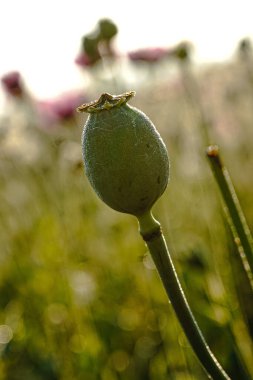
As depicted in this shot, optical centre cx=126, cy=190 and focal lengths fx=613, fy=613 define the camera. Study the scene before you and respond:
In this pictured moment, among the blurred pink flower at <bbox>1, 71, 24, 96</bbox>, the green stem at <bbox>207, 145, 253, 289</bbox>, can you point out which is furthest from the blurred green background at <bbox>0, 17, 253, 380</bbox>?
the green stem at <bbox>207, 145, 253, 289</bbox>

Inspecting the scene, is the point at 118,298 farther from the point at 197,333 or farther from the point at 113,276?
the point at 197,333

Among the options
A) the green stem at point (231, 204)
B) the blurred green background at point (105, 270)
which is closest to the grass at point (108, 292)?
the blurred green background at point (105, 270)

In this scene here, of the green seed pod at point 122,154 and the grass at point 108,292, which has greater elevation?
the green seed pod at point 122,154

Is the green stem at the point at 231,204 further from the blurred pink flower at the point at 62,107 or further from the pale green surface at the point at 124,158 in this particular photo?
the blurred pink flower at the point at 62,107

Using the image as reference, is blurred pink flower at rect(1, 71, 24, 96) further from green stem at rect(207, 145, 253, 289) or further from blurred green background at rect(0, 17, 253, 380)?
green stem at rect(207, 145, 253, 289)

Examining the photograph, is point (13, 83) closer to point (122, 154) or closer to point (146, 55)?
point (146, 55)

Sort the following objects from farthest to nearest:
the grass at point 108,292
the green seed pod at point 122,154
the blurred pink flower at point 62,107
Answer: the blurred pink flower at point 62,107 → the grass at point 108,292 → the green seed pod at point 122,154

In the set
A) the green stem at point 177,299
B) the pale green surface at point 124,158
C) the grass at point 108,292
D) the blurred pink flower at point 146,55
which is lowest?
the grass at point 108,292

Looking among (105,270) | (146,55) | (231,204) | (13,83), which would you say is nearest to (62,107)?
(13,83)
